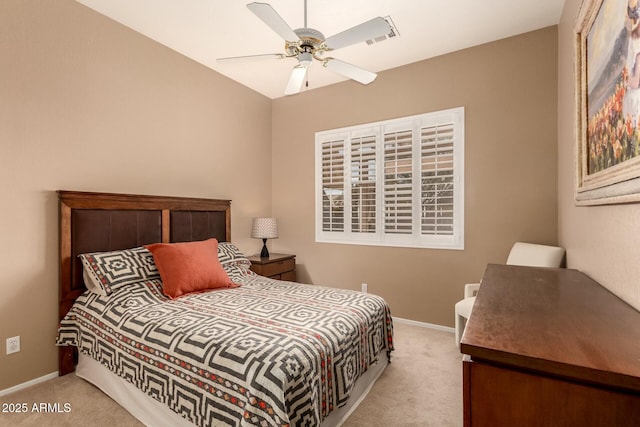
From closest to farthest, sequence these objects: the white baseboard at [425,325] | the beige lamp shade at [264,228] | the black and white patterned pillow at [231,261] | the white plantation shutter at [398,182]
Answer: the black and white patterned pillow at [231,261] → the white baseboard at [425,325] → the white plantation shutter at [398,182] → the beige lamp shade at [264,228]

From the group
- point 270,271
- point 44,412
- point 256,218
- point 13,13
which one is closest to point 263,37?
point 13,13

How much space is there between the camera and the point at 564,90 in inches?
97.1

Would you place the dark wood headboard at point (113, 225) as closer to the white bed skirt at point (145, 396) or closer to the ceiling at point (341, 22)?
the white bed skirt at point (145, 396)

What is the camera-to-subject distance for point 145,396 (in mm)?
1834

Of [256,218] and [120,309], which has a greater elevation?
[256,218]

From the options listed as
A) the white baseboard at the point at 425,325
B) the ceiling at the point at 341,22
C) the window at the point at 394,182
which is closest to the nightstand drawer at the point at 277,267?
the window at the point at 394,182

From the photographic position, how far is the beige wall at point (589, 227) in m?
1.14

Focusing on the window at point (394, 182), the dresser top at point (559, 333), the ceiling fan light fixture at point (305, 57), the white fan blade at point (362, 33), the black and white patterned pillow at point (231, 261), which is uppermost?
the white fan blade at point (362, 33)

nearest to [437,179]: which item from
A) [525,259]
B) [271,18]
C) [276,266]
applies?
[525,259]

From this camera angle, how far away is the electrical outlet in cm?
222

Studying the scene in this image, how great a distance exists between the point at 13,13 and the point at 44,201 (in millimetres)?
1313

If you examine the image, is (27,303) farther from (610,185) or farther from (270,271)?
(610,185)

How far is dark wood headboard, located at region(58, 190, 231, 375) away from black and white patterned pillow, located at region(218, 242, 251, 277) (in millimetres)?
360

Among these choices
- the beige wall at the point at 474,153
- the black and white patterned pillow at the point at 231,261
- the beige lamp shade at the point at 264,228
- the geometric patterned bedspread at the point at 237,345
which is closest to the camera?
the geometric patterned bedspread at the point at 237,345
